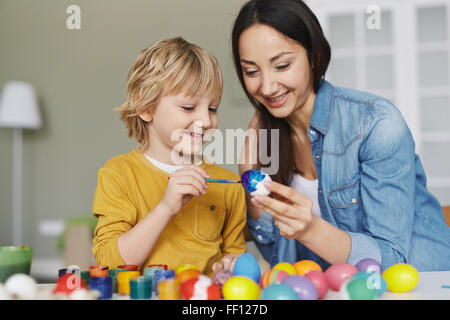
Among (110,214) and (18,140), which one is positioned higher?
(18,140)

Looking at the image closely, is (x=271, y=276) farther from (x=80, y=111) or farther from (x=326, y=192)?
(x=80, y=111)

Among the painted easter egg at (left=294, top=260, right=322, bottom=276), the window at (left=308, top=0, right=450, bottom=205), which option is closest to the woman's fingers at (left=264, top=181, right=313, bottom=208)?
the painted easter egg at (left=294, top=260, right=322, bottom=276)

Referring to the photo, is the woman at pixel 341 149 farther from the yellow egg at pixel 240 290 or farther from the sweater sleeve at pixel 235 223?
the yellow egg at pixel 240 290

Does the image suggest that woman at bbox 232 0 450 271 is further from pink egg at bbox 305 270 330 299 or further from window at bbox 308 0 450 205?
window at bbox 308 0 450 205

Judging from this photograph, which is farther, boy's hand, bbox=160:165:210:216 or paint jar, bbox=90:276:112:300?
boy's hand, bbox=160:165:210:216

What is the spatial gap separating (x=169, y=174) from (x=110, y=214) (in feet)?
0.66

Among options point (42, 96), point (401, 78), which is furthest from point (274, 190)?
point (401, 78)

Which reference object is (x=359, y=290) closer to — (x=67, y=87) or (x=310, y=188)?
(x=310, y=188)

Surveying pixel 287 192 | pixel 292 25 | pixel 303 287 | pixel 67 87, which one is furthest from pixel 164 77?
pixel 303 287

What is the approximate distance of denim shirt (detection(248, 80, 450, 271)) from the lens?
3.38ft

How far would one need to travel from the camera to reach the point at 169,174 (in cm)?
113

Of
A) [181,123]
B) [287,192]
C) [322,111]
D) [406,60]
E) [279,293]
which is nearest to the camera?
[279,293]

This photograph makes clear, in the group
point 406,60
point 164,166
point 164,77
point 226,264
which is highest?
point 406,60
